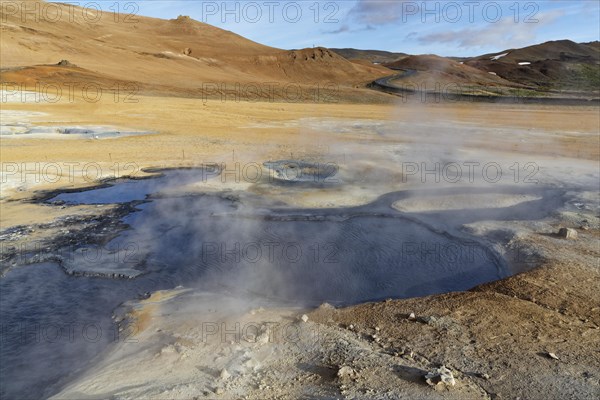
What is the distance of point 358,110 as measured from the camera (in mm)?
22359

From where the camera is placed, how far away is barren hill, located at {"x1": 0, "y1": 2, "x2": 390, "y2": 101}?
2897 centimetres

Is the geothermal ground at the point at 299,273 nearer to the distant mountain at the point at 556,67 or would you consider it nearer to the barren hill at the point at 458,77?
the barren hill at the point at 458,77

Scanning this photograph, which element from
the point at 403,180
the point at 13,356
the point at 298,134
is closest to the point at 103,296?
the point at 13,356

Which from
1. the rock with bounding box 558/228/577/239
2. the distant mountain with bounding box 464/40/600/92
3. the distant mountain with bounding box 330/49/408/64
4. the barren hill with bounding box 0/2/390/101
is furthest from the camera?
the distant mountain with bounding box 330/49/408/64

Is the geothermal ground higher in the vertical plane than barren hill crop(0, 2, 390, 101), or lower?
lower

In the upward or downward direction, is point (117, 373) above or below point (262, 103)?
below

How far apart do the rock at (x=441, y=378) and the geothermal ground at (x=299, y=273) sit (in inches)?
0.6

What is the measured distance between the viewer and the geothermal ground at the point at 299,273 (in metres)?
3.43

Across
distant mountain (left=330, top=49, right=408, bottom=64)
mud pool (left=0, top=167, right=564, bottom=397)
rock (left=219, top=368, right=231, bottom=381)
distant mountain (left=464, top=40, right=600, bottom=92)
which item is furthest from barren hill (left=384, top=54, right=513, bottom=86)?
distant mountain (left=330, top=49, right=408, bottom=64)

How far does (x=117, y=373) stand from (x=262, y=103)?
21.0m

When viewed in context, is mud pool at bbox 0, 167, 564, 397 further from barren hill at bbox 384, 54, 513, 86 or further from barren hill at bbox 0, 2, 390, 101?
barren hill at bbox 384, 54, 513, 86

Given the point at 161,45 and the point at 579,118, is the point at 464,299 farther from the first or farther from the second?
the point at 161,45

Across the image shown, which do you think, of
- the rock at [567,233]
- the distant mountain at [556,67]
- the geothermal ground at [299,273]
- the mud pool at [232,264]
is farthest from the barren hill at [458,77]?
the rock at [567,233]

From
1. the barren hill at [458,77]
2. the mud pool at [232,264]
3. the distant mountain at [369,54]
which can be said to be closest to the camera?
the mud pool at [232,264]
